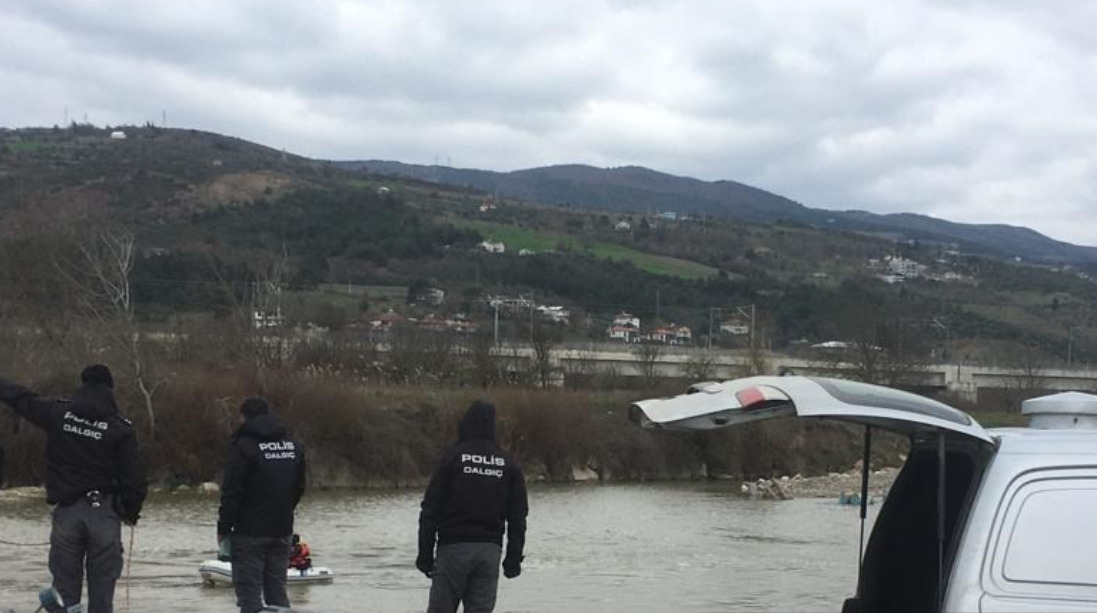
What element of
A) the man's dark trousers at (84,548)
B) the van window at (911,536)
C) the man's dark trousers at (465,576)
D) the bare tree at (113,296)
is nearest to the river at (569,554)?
the man's dark trousers at (84,548)

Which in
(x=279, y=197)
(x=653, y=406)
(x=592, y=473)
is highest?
(x=279, y=197)

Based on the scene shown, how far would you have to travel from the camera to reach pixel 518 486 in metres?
8.64

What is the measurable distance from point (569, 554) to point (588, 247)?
354 feet

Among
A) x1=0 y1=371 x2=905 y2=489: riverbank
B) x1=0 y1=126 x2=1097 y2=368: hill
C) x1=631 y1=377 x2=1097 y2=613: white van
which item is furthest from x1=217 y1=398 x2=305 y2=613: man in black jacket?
x1=0 y1=126 x2=1097 y2=368: hill

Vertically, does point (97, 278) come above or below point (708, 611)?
above

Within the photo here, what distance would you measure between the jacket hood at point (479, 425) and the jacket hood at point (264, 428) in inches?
66.6

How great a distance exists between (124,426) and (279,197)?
120138mm

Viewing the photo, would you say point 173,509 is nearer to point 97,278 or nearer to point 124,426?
point 97,278

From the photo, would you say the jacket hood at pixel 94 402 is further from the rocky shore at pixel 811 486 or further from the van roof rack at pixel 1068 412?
the rocky shore at pixel 811 486

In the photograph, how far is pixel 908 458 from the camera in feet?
20.6

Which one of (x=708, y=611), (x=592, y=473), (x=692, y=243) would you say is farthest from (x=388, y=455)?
(x=692, y=243)

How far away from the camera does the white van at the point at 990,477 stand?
16.1 ft

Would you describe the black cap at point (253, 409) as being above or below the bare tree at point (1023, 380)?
above

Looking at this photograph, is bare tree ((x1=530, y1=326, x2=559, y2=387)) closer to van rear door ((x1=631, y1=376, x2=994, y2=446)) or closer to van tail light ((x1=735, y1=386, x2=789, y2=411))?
van rear door ((x1=631, y1=376, x2=994, y2=446))
